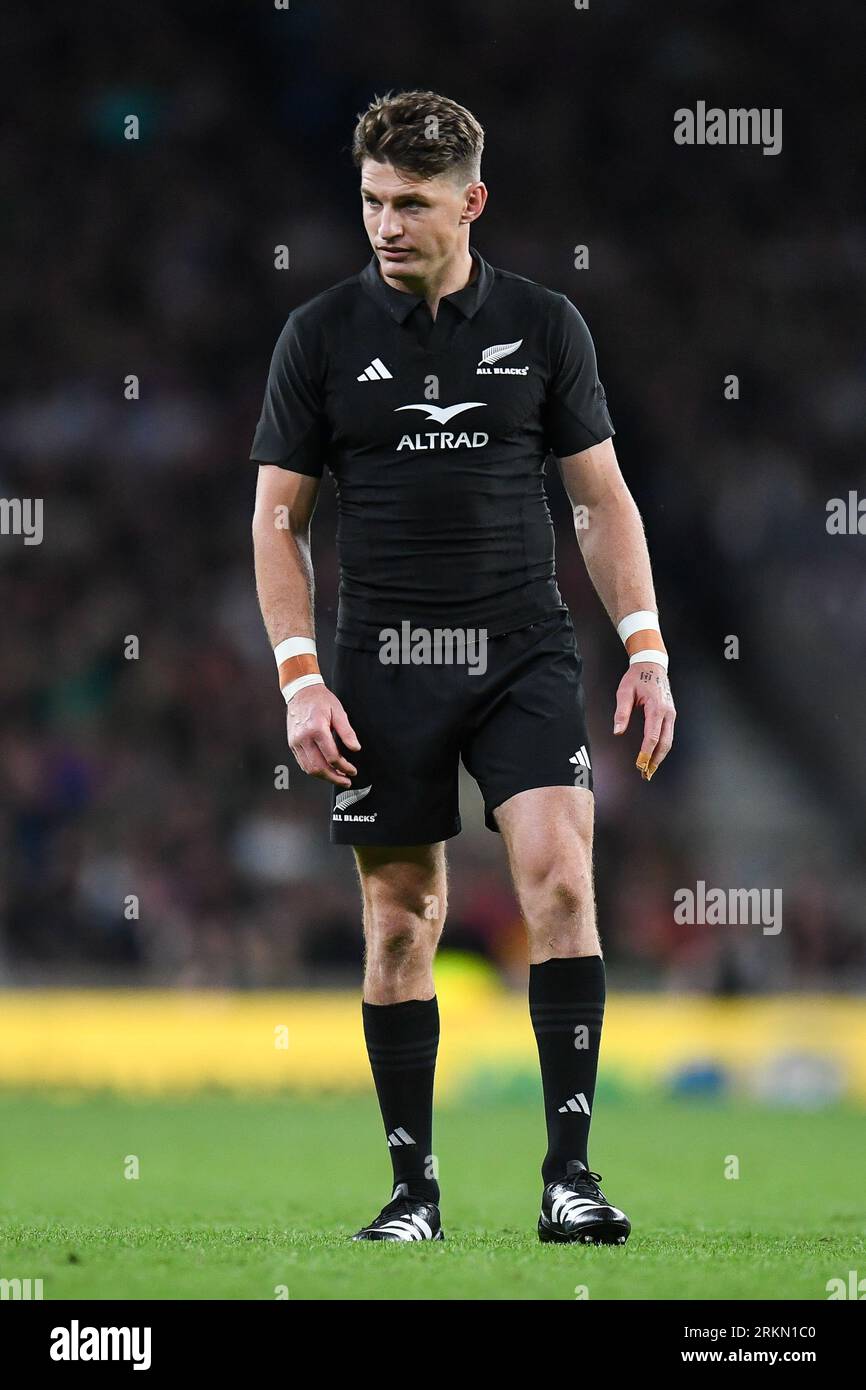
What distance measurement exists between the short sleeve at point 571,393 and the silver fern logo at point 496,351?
0.33 ft

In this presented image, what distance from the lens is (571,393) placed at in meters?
4.68

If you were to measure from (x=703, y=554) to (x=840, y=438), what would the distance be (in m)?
1.43

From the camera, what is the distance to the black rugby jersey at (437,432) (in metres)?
4.59

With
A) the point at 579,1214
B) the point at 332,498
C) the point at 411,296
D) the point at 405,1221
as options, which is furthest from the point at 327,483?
the point at 579,1214

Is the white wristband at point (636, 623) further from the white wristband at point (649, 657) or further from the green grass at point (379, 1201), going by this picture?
the green grass at point (379, 1201)

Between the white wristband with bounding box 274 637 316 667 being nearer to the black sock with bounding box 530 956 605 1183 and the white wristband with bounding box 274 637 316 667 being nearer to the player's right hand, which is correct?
the player's right hand

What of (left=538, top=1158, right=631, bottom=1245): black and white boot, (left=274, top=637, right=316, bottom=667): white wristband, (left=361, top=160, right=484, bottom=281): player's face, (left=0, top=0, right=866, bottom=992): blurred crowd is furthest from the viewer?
(left=0, top=0, right=866, bottom=992): blurred crowd

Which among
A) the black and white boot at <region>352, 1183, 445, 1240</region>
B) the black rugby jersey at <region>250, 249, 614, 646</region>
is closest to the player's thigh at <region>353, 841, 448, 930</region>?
the black rugby jersey at <region>250, 249, 614, 646</region>

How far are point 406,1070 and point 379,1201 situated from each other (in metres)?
1.27

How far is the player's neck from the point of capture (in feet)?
15.2

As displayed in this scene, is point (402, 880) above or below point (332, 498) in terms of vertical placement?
below

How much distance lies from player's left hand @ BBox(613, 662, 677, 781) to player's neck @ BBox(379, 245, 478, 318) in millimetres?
982

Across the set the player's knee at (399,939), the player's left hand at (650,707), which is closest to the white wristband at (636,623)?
the player's left hand at (650,707)

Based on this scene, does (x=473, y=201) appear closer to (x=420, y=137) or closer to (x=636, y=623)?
(x=420, y=137)
